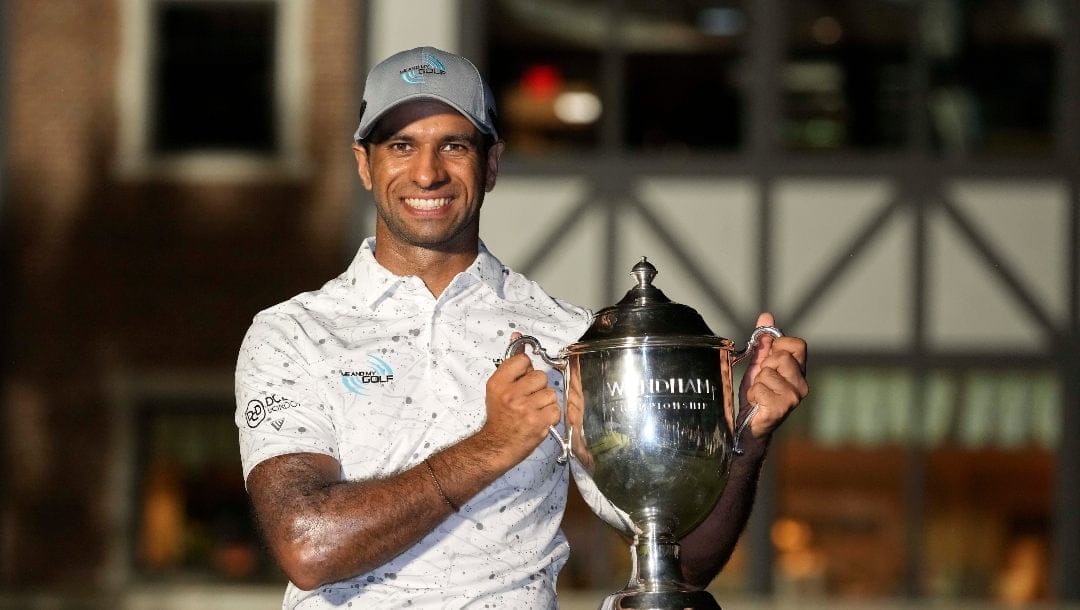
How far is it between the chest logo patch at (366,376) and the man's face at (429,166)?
237 millimetres

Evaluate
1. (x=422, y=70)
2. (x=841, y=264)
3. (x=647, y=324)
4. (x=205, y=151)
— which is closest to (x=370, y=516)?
(x=647, y=324)

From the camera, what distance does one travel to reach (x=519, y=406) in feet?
8.85

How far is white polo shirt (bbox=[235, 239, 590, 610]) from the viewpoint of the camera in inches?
115

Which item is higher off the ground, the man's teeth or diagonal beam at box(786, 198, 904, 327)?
diagonal beam at box(786, 198, 904, 327)

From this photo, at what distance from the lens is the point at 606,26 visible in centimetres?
1217

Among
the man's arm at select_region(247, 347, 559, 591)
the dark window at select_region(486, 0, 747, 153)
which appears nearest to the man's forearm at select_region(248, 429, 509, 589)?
the man's arm at select_region(247, 347, 559, 591)

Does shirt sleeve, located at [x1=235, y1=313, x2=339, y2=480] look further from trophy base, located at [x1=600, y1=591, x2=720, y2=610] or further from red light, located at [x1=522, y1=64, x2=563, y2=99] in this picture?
red light, located at [x1=522, y1=64, x2=563, y2=99]

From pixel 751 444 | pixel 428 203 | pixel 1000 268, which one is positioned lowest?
pixel 751 444

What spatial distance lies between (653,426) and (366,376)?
1.67 ft

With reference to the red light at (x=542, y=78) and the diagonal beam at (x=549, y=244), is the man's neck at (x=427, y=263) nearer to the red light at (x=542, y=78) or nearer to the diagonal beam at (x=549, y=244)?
the diagonal beam at (x=549, y=244)

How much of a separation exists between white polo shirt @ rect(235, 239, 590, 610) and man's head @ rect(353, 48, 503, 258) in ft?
0.43

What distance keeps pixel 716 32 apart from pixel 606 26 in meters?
0.72

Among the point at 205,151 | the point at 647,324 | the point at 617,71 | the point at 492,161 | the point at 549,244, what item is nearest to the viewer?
the point at 647,324

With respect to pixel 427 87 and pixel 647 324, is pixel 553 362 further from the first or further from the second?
pixel 427 87
